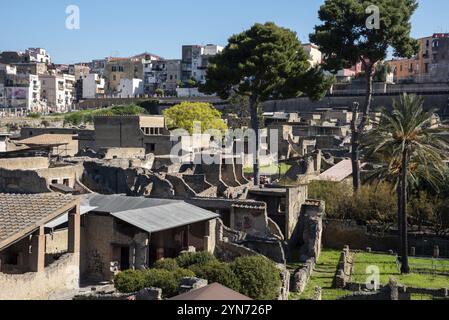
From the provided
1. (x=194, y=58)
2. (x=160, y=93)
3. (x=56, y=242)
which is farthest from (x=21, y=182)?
(x=194, y=58)

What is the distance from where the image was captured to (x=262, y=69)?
41719 mm

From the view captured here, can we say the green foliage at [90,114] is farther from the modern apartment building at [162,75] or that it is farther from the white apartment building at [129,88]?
the modern apartment building at [162,75]

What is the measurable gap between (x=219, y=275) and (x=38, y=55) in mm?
136328

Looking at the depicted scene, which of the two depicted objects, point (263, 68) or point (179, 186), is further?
point (263, 68)

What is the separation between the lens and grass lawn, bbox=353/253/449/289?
87.6 ft

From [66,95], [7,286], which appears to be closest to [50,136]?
[7,286]

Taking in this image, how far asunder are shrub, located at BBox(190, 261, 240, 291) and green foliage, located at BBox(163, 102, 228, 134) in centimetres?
5166

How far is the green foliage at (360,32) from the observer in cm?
4138

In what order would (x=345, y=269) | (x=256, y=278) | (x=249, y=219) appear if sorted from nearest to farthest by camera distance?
(x=256, y=278)
(x=345, y=269)
(x=249, y=219)

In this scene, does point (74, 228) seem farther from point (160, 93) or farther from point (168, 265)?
point (160, 93)

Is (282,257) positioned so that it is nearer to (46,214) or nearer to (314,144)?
(46,214)

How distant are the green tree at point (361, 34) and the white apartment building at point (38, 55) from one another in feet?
353

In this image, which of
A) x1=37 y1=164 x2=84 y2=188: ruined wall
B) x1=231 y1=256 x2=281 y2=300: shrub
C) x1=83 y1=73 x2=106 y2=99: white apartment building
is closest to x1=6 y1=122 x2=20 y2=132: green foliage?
x1=83 y1=73 x2=106 y2=99: white apartment building

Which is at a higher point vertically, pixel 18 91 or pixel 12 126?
pixel 18 91
